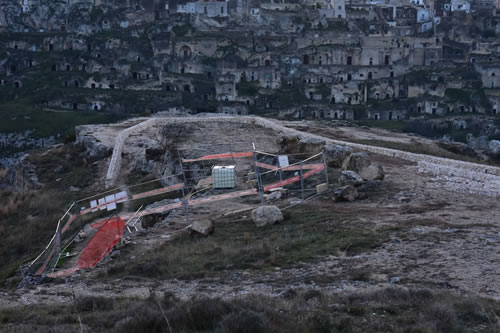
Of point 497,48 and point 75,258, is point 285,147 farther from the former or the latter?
point 497,48

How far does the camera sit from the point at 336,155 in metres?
20.4

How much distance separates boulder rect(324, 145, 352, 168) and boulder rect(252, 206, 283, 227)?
5386 millimetres

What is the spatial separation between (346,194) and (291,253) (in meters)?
4.48

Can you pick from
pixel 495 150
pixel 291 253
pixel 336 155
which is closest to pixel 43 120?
pixel 495 150

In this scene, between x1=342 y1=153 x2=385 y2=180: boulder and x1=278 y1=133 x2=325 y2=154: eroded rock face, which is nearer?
x1=342 y1=153 x2=385 y2=180: boulder

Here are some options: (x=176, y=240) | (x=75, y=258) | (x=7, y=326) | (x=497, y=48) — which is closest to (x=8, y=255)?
(x=75, y=258)

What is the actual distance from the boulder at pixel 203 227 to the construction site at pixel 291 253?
1.4 inches

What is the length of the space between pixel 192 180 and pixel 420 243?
10.8 m

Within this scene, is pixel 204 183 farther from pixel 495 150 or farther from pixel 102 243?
pixel 495 150

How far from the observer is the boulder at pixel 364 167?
18406 millimetres

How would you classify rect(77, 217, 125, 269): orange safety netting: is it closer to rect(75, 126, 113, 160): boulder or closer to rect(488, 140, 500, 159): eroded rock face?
rect(75, 126, 113, 160): boulder

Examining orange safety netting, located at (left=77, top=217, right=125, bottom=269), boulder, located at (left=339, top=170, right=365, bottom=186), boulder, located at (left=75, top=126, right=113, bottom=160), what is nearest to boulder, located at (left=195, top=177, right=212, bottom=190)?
boulder, located at (left=339, top=170, right=365, bottom=186)

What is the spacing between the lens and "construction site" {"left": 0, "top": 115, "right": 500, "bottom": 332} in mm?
8453

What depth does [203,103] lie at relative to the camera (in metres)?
59.8
